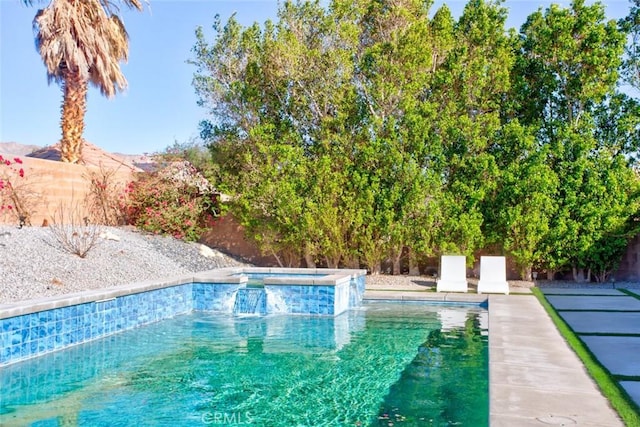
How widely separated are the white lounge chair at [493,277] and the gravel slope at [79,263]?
275 inches

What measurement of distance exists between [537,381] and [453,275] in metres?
8.49

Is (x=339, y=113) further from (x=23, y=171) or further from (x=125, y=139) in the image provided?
(x=125, y=139)

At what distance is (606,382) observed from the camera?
5.34 meters

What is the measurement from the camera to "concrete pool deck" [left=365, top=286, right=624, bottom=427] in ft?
13.8

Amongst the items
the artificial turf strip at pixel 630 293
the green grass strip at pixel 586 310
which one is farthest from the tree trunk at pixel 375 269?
the green grass strip at pixel 586 310

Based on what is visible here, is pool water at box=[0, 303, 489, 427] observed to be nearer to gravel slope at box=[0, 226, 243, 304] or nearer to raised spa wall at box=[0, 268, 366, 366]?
raised spa wall at box=[0, 268, 366, 366]

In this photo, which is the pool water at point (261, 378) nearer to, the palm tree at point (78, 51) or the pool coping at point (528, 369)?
the pool coping at point (528, 369)

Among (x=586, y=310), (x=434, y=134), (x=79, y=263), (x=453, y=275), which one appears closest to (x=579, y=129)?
(x=434, y=134)

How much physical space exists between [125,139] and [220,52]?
1543 cm

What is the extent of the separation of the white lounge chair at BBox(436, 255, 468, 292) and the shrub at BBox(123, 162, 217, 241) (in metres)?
7.46

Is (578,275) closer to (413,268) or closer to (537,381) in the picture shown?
(413,268)

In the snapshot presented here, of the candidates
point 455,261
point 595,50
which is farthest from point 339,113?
point 595,50

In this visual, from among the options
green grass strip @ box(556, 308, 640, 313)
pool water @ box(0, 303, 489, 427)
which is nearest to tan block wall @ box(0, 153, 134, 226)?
pool water @ box(0, 303, 489, 427)

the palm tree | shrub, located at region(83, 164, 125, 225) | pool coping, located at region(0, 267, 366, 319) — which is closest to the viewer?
pool coping, located at region(0, 267, 366, 319)
